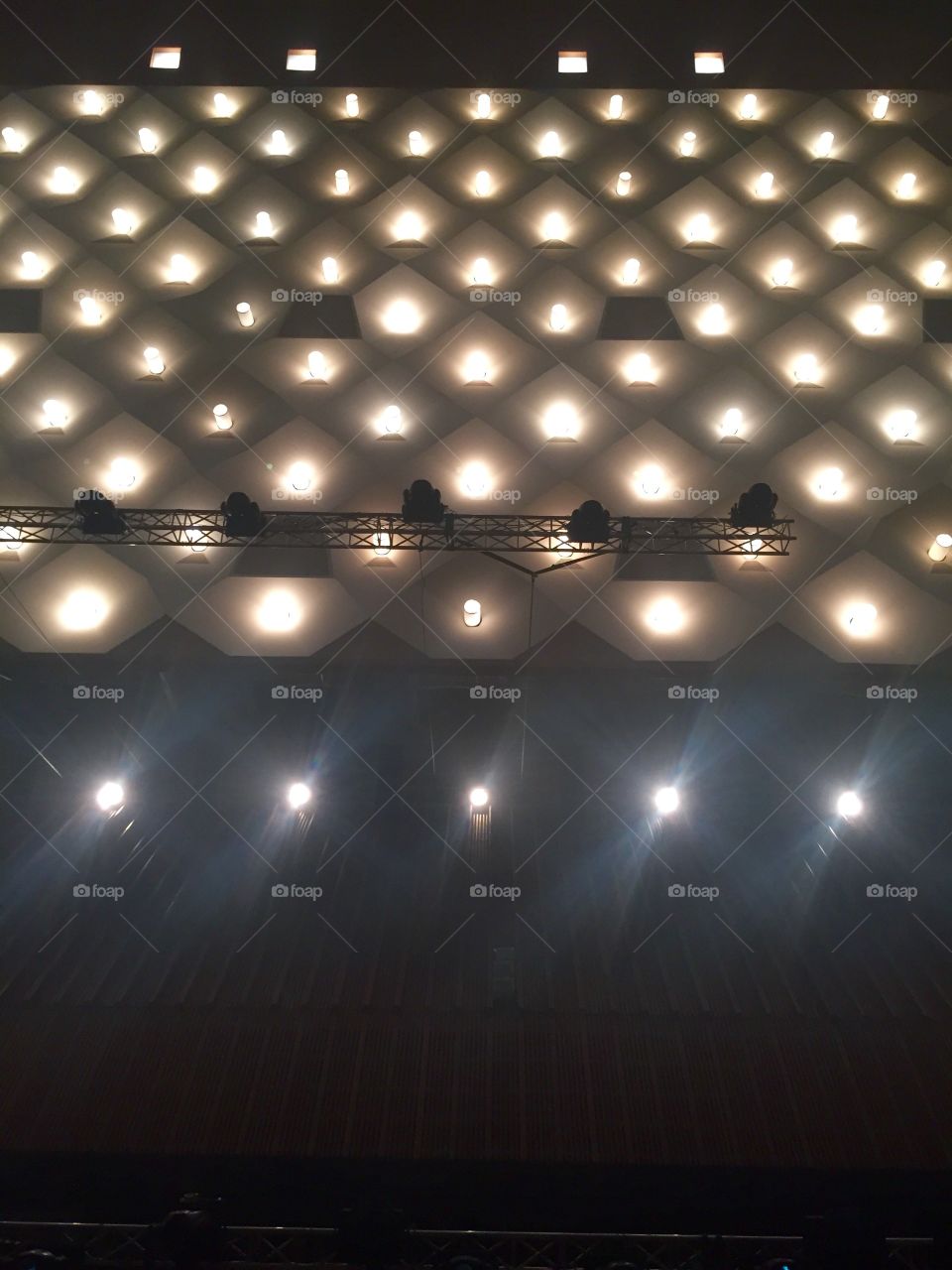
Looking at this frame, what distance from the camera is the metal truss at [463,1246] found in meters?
3.56

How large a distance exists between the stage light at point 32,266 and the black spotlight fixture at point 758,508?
A: 646 centimetres

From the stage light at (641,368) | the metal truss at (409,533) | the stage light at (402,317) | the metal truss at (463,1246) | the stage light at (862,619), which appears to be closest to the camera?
the metal truss at (463,1246)

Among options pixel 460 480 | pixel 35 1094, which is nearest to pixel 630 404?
pixel 460 480

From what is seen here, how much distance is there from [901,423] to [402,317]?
4385mm

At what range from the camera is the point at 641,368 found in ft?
20.0

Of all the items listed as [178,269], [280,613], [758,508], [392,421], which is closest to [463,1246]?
[280,613]

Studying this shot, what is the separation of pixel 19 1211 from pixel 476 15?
32.3 ft

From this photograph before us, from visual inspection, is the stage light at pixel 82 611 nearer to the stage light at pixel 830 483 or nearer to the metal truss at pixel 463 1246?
the metal truss at pixel 463 1246

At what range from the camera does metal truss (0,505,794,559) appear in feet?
17.1

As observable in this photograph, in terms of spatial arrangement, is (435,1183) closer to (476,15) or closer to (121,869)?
(121,869)

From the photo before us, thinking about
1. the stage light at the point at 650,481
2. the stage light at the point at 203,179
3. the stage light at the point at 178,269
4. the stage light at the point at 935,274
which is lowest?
the stage light at the point at 650,481

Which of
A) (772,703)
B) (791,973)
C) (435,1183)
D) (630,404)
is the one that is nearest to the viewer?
(435,1183)

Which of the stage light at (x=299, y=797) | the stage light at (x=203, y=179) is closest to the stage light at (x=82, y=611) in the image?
the stage light at (x=299, y=797)

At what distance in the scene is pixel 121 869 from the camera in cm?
514
